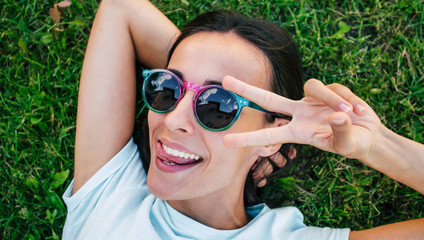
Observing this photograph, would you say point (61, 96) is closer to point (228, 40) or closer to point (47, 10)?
point (47, 10)

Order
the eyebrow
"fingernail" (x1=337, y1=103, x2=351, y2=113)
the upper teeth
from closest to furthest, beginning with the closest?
1. "fingernail" (x1=337, y1=103, x2=351, y2=113)
2. the eyebrow
3. the upper teeth

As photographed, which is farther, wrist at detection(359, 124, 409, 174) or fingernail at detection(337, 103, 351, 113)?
wrist at detection(359, 124, 409, 174)

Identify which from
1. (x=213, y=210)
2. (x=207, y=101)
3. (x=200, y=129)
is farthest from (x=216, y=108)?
(x=213, y=210)

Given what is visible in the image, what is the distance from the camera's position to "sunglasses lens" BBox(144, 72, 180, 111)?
2.22 meters

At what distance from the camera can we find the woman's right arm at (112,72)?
2725mm

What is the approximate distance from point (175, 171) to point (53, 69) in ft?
6.20

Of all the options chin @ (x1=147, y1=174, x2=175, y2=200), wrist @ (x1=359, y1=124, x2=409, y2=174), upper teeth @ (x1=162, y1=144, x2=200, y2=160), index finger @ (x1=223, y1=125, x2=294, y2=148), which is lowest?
chin @ (x1=147, y1=174, x2=175, y2=200)

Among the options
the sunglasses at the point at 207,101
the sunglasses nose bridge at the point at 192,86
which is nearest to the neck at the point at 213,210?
the sunglasses at the point at 207,101

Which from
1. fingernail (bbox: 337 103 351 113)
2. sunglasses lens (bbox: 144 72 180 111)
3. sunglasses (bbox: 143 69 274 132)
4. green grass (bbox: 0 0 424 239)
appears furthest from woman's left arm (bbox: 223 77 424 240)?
green grass (bbox: 0 0 424 239)

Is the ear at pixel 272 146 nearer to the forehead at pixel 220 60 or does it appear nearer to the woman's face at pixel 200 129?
the woman's face at pixel 200 129

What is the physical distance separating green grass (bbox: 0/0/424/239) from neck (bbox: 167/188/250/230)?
27.0 inches

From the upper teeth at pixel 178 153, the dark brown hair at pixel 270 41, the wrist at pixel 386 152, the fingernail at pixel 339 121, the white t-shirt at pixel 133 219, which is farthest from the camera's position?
the white t-shirt at pixel 133 219

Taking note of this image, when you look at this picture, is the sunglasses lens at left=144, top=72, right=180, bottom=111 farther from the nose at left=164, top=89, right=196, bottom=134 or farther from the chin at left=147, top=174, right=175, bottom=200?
the chin at left=147, top=174, right=175, bottom=200

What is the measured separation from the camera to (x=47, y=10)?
3525mm
